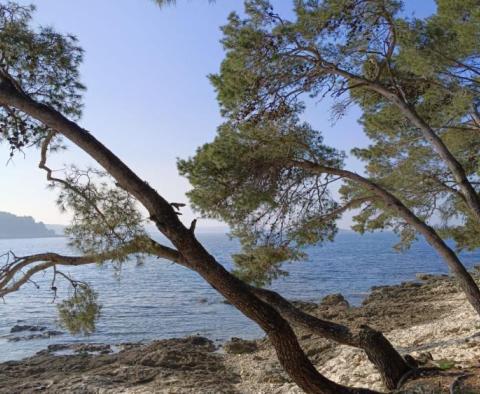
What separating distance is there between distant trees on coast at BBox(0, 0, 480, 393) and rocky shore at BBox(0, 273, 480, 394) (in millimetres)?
995

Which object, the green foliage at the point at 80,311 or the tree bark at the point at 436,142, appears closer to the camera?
the green foliage at the point at 80,311

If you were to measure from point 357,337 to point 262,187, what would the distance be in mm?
2909

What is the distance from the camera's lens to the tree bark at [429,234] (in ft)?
24.1

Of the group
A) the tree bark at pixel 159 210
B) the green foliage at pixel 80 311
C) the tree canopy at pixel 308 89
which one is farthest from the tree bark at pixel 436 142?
the green foliage at pixel 80 311

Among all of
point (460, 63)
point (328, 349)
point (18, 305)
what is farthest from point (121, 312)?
point (460, 63)

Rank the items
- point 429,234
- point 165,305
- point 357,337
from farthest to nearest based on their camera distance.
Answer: point 165,305
point 429,234
point 357,337

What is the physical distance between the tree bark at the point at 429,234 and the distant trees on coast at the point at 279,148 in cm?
2

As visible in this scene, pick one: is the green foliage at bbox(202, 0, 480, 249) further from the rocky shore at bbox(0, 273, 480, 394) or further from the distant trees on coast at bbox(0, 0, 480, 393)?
the rocky shore at bbox(0, 273, 480, 394)

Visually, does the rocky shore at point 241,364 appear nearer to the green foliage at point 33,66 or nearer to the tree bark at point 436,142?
the tree bark at point 436,142

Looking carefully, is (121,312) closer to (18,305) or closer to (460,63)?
(18,305)

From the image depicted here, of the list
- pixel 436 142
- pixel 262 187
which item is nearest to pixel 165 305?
pixel 262 187

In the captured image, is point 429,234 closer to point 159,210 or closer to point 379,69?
point 379,69

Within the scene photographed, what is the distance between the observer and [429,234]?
24.8ft

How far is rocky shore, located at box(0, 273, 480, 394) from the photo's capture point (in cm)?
700
